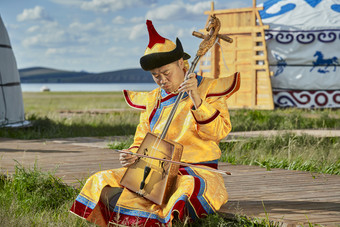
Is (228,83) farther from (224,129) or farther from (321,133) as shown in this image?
→ (321,133)

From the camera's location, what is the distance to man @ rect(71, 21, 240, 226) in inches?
120

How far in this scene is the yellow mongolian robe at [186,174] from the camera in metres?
3.04

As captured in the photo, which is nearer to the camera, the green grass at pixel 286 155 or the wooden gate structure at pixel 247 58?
the green grass at pixel 286 155

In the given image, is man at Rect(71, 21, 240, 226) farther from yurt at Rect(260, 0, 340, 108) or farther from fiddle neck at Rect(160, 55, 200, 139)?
yurt at Rect(260, 0, 340, 108)

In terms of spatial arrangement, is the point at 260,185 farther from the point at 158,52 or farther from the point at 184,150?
the point at 158,52

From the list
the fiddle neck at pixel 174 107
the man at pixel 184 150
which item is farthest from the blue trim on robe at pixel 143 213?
the fiddle neck at pixel 174 107

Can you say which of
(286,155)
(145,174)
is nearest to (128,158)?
(145,174)

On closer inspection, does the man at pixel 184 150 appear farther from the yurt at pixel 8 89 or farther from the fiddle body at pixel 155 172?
the yurt at pixel 8 89

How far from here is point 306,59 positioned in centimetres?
1327

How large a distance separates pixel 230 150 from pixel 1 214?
3.79m

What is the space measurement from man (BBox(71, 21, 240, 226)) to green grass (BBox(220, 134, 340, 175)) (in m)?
1.81

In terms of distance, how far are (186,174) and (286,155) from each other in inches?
120

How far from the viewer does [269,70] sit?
43.5 ft

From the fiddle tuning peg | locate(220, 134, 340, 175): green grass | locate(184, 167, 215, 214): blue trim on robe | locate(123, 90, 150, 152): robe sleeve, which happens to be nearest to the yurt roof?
locate(220, 134, 340, 175): green grass
